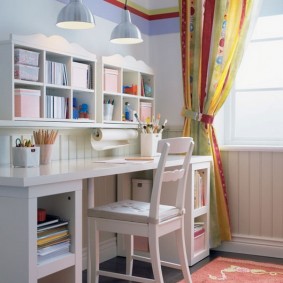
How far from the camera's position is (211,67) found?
3727 millimetres

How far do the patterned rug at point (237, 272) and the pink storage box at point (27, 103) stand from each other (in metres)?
1.40

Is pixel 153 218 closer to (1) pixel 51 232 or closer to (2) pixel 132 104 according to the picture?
(1) pixel 51 232

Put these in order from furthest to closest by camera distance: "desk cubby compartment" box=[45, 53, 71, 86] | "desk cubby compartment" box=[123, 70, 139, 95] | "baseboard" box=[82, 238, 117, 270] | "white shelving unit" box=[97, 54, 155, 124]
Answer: "desk cubby compartment" box=[123, 70, 139, 95]
"baseboard" box=[82, 238, 117, 270]
"white shelving unit" box=[97, 54, 155, 124]
"desk cubby compartment" box=[45, 53, 71, 86]

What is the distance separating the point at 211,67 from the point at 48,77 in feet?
4.78

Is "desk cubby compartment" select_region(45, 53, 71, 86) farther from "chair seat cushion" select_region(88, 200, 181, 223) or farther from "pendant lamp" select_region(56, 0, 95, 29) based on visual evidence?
"chair seat cushion" select_region(88, 200, 181, 223)

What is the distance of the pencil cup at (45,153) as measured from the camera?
2.64m

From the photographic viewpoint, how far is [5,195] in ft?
6.75

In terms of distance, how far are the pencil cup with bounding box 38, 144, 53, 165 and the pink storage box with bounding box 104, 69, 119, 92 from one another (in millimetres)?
771

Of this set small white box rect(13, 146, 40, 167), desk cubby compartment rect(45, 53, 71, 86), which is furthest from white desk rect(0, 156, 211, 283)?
desk cubby compartment rect(45, 53, 71, 86)

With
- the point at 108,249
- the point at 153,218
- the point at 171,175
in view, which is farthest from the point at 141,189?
the point at 153,218

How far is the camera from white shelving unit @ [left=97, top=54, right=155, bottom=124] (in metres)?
3.23

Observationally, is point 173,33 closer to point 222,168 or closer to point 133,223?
point 222,168

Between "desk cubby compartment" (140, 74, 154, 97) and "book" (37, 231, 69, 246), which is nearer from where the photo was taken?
"book" (37, 231, 69, 246)

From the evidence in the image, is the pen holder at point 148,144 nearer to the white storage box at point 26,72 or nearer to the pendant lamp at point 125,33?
the pendant lamp at point 125,33
